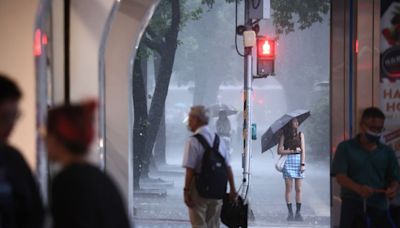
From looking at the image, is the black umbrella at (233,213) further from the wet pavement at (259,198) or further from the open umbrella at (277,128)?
the open umbrella at (277,128)

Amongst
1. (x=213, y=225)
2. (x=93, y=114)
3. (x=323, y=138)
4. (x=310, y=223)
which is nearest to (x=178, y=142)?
(x=323, y=138)

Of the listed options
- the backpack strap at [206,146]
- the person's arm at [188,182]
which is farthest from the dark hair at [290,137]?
the person's arm at [188,182]

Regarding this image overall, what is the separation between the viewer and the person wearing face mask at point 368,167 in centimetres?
651

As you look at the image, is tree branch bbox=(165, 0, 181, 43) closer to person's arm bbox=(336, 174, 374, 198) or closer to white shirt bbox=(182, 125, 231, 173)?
white shirt bbox=(182, 125, 231, 173)

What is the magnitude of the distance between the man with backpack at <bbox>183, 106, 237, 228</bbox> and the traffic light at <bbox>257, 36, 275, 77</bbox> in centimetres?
486

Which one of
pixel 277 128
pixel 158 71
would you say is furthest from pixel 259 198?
pixel 277 128

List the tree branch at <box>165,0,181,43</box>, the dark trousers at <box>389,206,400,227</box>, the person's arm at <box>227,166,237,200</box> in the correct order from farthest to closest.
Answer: the tree branch at <box>165,0,181,43</box> < the person's arm at <box>227,166,237,200</box> < the dark trousers at <box>389,206,400,227</box>

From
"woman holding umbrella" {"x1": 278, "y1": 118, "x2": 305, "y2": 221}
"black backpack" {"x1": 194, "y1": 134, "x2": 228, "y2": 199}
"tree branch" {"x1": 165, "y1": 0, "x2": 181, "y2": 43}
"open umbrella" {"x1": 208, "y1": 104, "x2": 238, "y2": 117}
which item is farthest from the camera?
"open umbrella" {"x1": 208, "y1": 104, "x2": 238, "y2": 117}

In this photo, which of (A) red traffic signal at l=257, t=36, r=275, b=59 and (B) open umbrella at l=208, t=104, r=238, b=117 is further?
(B) open umbrella at l=208, t=104, r=238, b=117

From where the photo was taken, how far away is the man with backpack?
25.6ft

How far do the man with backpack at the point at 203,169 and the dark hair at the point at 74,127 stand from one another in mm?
4430

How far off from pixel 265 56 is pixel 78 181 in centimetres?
966

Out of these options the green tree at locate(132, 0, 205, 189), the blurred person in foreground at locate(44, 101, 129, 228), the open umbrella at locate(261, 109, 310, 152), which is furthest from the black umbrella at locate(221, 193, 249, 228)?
the green tree at locate(132, 0, 205, 189)

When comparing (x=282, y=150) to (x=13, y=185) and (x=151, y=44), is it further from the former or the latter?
(x=13, y=185)
